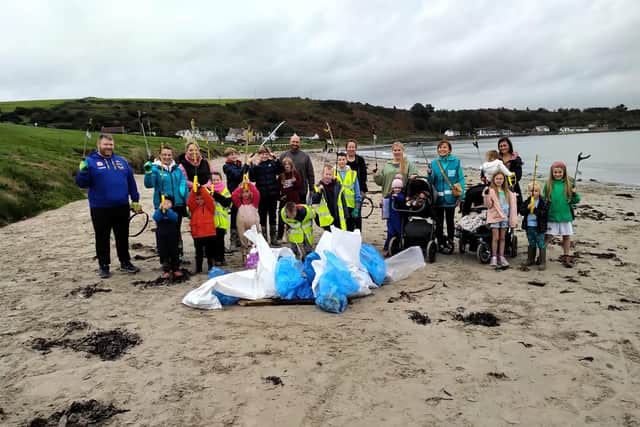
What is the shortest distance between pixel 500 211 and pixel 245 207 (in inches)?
150

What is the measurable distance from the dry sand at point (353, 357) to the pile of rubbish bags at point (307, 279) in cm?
17

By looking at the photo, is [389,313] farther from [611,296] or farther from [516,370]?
[611,296]

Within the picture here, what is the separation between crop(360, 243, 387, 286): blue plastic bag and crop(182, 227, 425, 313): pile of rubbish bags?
1 centimetres

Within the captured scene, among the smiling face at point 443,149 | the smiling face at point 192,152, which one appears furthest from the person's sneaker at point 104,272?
the smiling face at point 443,149

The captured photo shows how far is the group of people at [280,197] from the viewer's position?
566 cm

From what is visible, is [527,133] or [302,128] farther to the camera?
[527,133]

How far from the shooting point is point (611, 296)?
473 cm

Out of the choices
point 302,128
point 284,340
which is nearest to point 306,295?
point 284,340

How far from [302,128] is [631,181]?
89.0m

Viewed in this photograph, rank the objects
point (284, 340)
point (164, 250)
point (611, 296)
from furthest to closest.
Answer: point (164, 250)
point (611, 296)
point (284, 340)

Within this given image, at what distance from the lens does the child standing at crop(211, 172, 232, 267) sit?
20.2 ft

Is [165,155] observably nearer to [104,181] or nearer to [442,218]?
[104,181]

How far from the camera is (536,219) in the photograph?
19.2 ft

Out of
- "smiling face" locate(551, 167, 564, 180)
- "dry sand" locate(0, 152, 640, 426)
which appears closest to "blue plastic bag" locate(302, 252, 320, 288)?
"dry sand" locate(0, 152, 640, 426)
